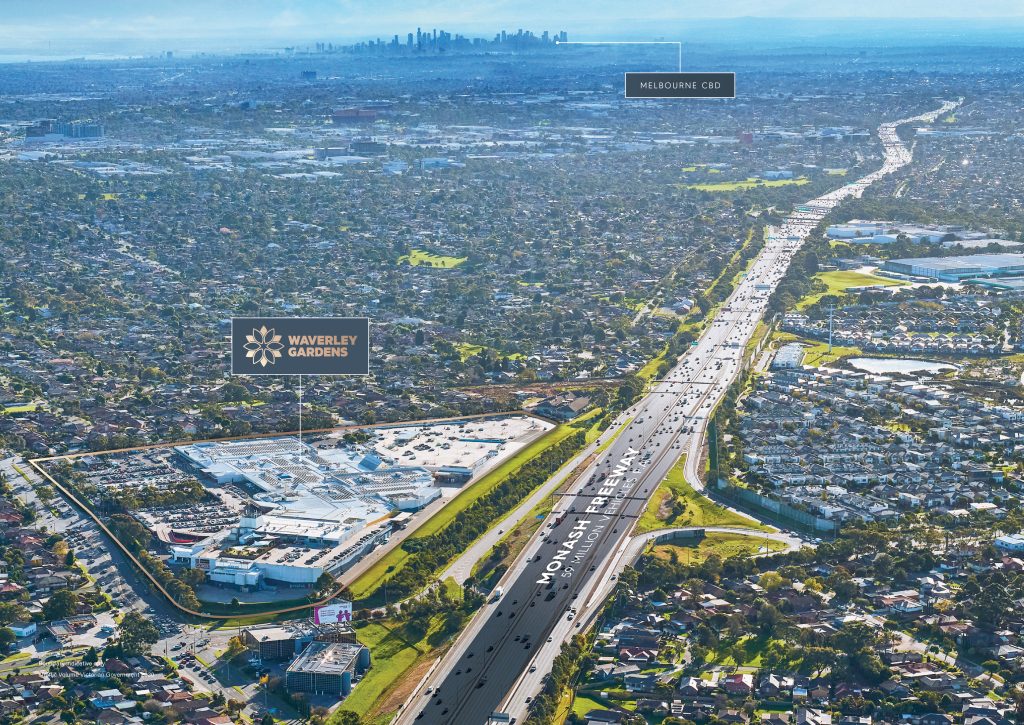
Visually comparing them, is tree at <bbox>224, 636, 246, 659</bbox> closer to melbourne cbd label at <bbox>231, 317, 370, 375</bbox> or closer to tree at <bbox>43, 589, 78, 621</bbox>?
tree at <bbox>43, 589, 78, 621</bbox>

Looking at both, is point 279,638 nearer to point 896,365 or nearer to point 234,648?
point 234,648

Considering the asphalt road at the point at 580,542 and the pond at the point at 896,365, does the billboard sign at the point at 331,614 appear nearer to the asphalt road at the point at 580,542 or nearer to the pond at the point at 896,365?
the asphalt road at the point at 580,542

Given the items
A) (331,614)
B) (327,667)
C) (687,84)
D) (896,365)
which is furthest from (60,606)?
(896,365)

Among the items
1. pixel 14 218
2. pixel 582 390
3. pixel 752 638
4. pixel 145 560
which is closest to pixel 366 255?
Answer: pixel 14 218

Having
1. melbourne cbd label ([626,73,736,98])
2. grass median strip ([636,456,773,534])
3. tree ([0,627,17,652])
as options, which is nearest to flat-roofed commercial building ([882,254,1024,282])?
grass median strip ([636,456,773,534])

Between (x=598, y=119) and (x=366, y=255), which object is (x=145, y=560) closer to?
(x=366, y=255)

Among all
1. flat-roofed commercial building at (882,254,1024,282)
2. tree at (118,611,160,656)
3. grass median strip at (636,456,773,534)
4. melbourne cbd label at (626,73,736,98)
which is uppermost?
melbourne cbd label at (626,73,736,98)

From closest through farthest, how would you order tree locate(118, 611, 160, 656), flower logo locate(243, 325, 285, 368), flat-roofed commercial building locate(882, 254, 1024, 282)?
tree locate(118, 611, 160, 656)
flower logo locate(243, 325, 285, 368)
flat-roofed commercial building locate(882, 254, 1024, 282)
